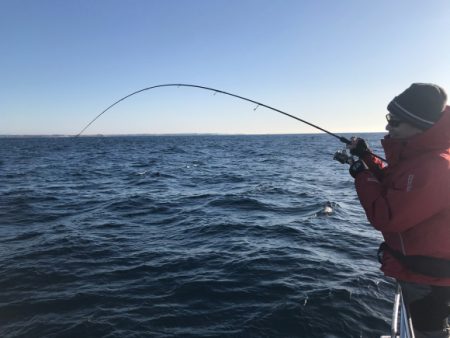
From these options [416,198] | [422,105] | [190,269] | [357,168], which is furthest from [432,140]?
[190,269]

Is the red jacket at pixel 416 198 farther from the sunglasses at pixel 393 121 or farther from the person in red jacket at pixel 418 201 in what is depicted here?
the sunglasses at pixel 393 121

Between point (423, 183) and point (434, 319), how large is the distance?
4.39 ft

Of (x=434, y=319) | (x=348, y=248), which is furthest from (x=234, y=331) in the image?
(x=348, y=248)

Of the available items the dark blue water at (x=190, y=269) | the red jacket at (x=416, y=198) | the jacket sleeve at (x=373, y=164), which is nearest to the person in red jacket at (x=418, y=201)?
the red jacket at (x=416, y=198)

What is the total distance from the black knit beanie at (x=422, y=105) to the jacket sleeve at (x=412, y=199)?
0.44 meters

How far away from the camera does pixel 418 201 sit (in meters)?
2.94

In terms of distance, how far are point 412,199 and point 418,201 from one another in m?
0.04

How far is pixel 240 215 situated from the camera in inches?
570

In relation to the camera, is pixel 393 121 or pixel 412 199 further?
pixel 393 121

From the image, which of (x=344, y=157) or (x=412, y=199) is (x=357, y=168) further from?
(x=412, y=199)

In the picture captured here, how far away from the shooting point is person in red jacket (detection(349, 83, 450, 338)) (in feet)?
9.70

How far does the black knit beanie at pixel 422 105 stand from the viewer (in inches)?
125

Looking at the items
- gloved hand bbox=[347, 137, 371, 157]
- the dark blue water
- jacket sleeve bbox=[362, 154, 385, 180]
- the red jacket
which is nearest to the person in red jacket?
the red jacket

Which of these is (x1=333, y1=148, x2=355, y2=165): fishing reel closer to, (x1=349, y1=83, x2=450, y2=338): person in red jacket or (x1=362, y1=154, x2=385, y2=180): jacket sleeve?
(x1=362, y1=154, x2=385, y2=180): jacket sleeve
